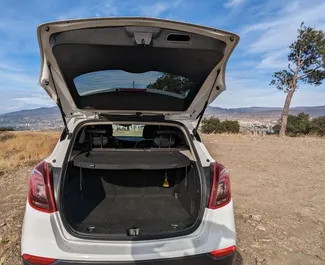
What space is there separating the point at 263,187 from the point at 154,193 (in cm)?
289

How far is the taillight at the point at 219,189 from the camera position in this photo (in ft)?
6.27

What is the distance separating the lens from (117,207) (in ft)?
8.68

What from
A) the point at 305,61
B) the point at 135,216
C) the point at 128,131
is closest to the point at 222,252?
the point at 135,216

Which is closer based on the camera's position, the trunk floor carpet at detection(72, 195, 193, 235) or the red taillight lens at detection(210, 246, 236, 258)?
the red taillight lens at detection(210, 246, 236, 258)

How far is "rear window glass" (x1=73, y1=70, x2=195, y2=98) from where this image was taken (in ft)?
7.82

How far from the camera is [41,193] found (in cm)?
177

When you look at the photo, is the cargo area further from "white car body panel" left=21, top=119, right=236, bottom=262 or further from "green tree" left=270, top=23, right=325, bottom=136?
"green tree" left=270, top=23, right=325, bottom=136

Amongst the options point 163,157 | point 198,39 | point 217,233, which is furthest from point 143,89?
point 217,233

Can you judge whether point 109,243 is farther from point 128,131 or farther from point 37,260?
point 128,131

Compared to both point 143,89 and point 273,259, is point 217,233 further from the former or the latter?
point 143,89

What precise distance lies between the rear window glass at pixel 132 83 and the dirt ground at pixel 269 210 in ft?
5.61

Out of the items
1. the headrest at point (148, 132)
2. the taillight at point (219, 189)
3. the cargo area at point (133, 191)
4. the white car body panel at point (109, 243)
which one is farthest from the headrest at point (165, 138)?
the white car body panel at point (109, 243)

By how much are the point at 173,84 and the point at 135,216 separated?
128 centimetres

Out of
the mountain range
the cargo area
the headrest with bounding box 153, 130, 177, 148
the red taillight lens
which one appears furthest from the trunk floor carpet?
the mountain range
